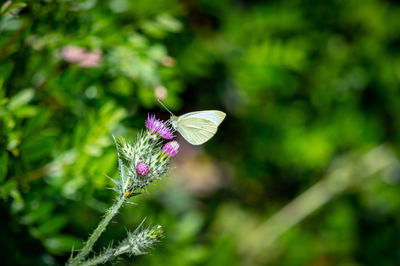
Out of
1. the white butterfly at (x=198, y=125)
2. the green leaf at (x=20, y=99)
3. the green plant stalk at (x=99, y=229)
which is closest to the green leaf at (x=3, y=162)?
the green leaf at (x=20, y=99)

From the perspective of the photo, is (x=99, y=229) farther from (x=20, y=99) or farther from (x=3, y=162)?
(x=20, y=99)

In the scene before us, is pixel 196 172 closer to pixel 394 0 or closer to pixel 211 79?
pixel 211 79

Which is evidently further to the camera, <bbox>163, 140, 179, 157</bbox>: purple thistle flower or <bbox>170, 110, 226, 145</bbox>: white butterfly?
<bbox>170, 110, 226, 145</bbox>: white butterfly

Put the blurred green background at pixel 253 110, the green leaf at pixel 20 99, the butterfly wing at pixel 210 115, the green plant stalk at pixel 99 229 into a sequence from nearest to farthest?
the green plant stalk at pixel 99 229
the butterfly wing at pixel 210 115
the green leaf at pixel 20 99
the blurred green background at pixel 253 110

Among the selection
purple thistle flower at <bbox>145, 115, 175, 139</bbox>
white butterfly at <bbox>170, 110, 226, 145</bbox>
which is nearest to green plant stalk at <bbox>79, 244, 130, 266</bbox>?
purple thistle flower at <bbox>145, 115, 175, 139</bbox>

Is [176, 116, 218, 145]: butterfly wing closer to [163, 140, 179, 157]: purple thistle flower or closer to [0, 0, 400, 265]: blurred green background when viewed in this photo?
[163, 140, 179, 157]: purple thistle flower

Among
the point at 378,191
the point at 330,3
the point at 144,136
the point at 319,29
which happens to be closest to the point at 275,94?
the point at 319,29

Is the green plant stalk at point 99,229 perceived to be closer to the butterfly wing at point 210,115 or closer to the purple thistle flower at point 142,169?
the purple thistle flower at point 142,169
